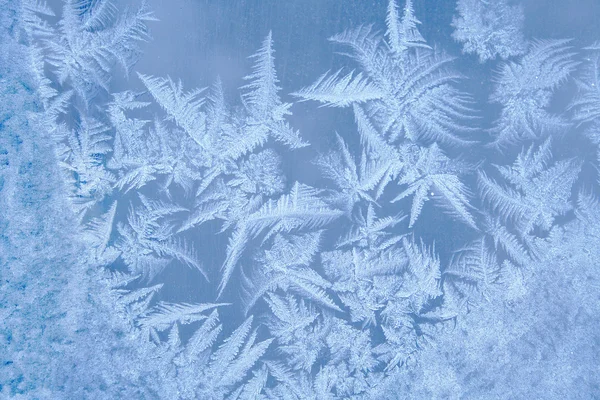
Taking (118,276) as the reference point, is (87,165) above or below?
above

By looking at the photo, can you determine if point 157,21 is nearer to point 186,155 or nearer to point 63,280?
point 186,155

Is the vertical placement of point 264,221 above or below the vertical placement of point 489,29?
below

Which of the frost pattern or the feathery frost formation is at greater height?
the frost pattern

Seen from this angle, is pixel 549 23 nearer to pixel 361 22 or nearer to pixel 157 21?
pixel 361 22

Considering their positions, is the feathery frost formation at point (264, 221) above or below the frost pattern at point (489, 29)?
below

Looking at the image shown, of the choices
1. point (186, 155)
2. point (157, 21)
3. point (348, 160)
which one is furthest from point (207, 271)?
point (157, 21)

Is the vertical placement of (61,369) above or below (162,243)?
below

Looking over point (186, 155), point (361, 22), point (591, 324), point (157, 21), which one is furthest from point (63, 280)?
point (591, 324)

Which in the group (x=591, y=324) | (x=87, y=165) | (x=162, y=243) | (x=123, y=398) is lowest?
(x=123, y=398)

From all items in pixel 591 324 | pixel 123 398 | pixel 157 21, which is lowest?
pixel 123 398
